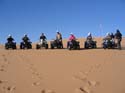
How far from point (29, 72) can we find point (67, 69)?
1.28 meters

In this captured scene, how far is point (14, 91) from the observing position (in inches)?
313

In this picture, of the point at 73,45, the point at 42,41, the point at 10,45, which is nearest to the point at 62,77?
the point at 73,45

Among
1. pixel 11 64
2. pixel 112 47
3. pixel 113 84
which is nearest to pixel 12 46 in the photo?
pixel 112 47

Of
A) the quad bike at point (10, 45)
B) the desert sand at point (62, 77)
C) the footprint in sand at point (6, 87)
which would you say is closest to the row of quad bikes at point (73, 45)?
the quad bike at point (10, 45)

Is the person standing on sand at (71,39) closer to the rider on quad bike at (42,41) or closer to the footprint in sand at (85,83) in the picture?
the rider on quad bike at (42,41)

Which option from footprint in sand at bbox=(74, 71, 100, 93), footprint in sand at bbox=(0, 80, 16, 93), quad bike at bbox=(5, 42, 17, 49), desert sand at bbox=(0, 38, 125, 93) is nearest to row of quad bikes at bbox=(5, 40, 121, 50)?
quad bike at bbox=(5, 42, 17, 49)

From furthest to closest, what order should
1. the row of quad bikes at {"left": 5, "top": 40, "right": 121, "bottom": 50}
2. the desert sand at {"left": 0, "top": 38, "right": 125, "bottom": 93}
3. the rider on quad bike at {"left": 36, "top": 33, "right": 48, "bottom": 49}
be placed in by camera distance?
the rider on quad bike at {"left": 36, "top": 33, "right": 48, "bottom": 49} → the row of quad bikes at {"left": 5, "top": 40, "right": 121, "bottom": 50} → the desert sand at {"left": 0, "top": 38, "right": 125, "bottom": 93}

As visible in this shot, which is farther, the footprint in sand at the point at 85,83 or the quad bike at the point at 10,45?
the quad bike at the point at 10,45

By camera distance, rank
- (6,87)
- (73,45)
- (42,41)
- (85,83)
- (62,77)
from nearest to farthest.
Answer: (6,87)
(85,83)
(62,77)
(73,45)
(42,41)

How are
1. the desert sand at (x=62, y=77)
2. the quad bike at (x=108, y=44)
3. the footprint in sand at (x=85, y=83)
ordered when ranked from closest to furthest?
the footprint in sand at (x=85, y=83), the desert sand at (x=62, y=77), the quad bike at (x=108, y=44)

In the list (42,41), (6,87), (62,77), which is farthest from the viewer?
(42,41)

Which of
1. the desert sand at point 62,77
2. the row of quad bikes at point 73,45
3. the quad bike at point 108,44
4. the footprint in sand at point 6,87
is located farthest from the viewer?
the quad bike at point 108,44

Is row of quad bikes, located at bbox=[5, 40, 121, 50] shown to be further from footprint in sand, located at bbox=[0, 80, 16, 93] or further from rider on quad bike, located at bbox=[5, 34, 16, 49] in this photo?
footprint in sand, located at bbox=[0, 80, 16, 93]

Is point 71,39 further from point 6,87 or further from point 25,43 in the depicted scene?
point 6,87
